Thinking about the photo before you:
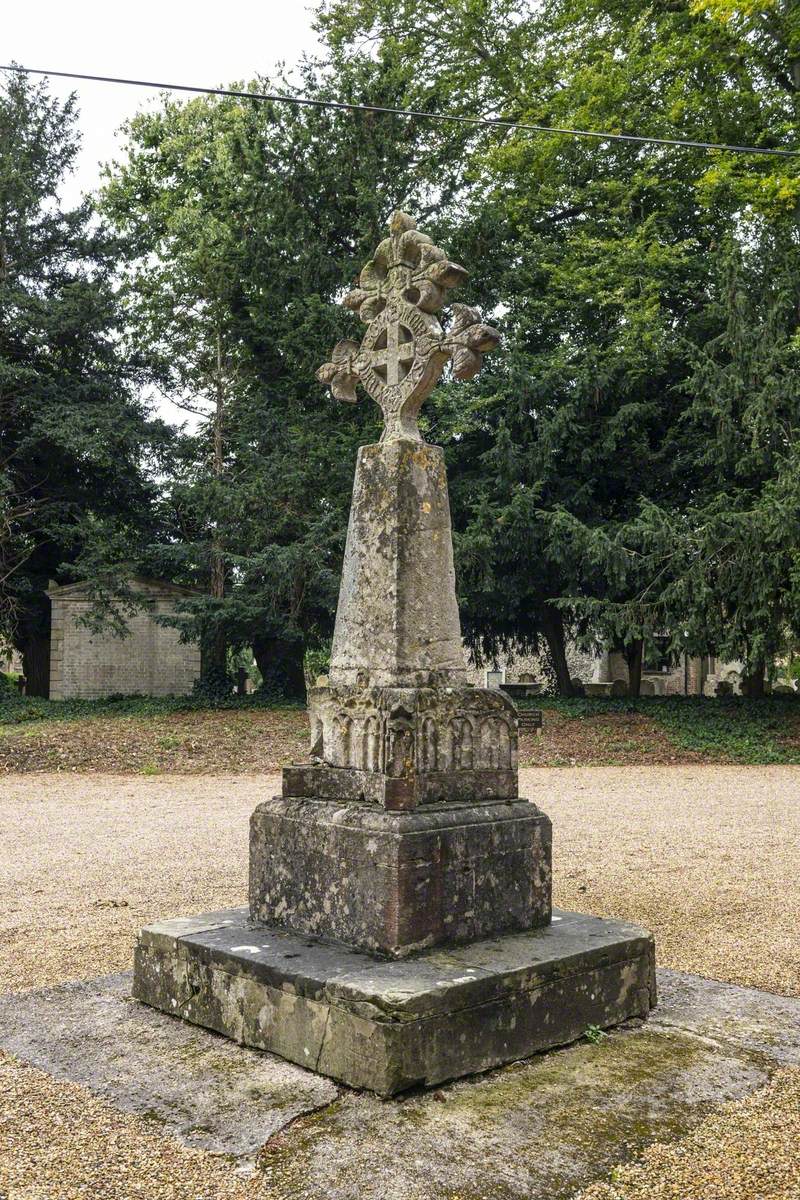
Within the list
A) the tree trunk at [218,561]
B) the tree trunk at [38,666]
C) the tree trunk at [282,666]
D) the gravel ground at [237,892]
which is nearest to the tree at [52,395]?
the tree trunk at [38,666]

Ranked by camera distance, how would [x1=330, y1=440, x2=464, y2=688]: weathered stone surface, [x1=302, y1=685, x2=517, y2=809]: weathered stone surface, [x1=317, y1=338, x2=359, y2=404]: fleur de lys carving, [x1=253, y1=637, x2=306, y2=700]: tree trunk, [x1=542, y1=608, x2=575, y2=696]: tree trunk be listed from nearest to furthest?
[x1=302, y1=685, x2=517, y2=809]: weathered stone surface
[x1=330, y1=440, x2=464, y2=688]: weathered stone surface
[x1=317, y1=338, x2=359, y2=404]: fleur de lys carving
[x1=542, y1=608, x2=575, y2=696]: tree trunk
[x1=253, y1=637, x2=306, y2=700]: tree trunk

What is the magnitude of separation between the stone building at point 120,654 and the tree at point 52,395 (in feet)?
2.36

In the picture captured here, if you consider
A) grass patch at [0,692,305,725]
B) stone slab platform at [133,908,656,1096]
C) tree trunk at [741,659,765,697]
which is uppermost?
tree trunk at [741,659,765,697]

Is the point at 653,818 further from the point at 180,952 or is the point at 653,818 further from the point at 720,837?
the point at 180,952

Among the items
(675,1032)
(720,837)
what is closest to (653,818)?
(720,837)

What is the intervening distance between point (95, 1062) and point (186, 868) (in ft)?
13.7

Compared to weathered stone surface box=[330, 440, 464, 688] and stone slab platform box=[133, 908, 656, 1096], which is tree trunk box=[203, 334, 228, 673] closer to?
weathered stone surface box=[330, 440, 464, 688]

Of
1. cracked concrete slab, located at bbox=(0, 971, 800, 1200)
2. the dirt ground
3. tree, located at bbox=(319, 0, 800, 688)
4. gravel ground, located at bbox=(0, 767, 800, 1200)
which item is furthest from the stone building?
cracked concrete slab, located at bbox=(0, 971, 800, 1200)

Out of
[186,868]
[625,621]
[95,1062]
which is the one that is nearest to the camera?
[95,1062]

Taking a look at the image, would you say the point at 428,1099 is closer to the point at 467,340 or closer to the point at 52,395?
the point at 467,340

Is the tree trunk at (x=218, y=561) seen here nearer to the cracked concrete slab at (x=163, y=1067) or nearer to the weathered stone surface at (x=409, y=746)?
the weathered stone surface at (x=409, y=746)

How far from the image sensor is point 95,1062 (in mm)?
3686

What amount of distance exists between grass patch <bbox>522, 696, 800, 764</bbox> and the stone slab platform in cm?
1271

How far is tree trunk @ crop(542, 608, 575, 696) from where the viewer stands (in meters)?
21.6
